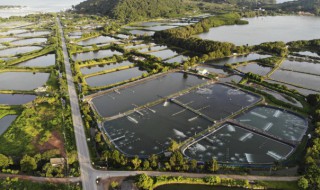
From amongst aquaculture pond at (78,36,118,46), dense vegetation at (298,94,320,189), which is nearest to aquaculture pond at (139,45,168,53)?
aquaculture pond at (78,36,118,46)

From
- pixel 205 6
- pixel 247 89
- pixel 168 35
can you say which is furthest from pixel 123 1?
pixel 247 89

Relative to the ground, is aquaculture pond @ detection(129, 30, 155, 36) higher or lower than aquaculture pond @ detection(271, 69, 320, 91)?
higher

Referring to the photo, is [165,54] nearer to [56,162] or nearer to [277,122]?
[277,122]

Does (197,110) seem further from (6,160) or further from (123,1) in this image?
(123,1)

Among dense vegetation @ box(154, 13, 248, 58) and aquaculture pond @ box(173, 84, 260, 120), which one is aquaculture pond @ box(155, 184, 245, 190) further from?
dense vegetation @ box(154, 13, 248, 58)

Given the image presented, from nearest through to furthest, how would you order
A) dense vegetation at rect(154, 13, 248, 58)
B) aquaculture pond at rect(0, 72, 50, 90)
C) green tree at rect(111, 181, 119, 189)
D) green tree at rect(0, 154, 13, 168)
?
1. green tree at rect(111, 181, 119, 189)
2. green tree at rect(0, 154, 13, 168)
3. aquaculture pond at rect(0, 72, 50, 90)
4. dense vegetation at rect(154, 13, 248, 58)

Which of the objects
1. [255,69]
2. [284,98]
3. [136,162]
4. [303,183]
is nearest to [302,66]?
[255,69]
